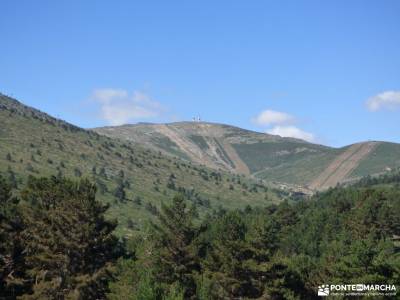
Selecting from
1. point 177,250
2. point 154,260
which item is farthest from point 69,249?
point 177,250

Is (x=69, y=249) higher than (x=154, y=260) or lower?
higher

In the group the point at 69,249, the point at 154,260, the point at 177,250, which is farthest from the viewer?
the point at 177,250

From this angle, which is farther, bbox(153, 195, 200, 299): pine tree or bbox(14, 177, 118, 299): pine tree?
bbox(153, 195, 200, 299): pine tree

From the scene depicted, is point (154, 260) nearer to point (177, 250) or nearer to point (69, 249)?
point (177, 250)

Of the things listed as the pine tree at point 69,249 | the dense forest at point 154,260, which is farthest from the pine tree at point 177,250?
the pine tree at point 69,249

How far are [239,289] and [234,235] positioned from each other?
679cm

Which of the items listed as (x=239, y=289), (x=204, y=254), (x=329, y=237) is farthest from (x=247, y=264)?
(x=329, y=237)

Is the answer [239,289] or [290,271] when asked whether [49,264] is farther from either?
[290,271]

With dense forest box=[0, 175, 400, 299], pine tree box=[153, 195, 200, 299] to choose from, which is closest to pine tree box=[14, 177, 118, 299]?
dense forest box=[0, 175, 400, 299]

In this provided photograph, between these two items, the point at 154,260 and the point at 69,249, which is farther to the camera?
the point at 69,249

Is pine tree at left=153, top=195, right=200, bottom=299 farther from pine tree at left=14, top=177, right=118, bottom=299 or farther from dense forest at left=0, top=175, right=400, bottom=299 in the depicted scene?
pine tree at left=14, top=177, right=118, bottom=299

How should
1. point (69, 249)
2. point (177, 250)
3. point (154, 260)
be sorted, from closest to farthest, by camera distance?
1. point (154, 260)
2. point (69, 249)
3. point (177, 250)

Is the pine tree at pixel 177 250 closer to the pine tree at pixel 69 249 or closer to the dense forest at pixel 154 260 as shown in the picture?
the dense forest at pixel 154 260

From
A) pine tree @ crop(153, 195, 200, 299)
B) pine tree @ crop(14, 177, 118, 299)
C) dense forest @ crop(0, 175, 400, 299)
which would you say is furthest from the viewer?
pine tree @ crop(153, 195, 200, 299)
